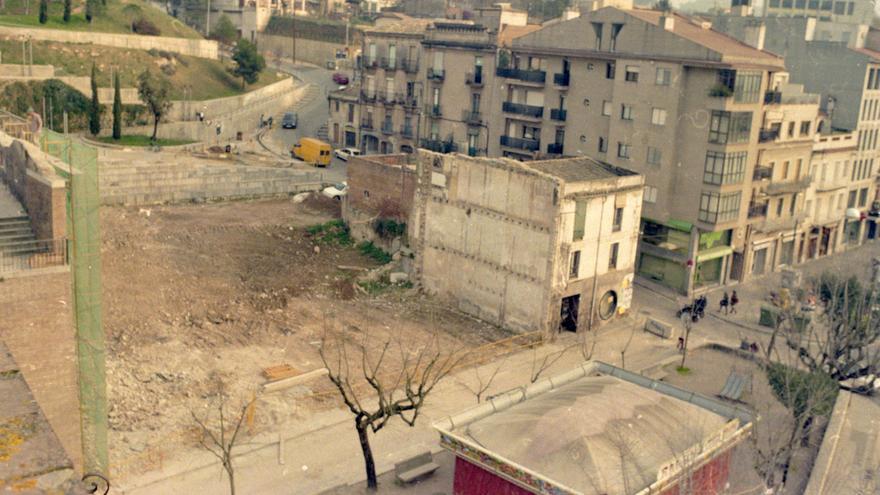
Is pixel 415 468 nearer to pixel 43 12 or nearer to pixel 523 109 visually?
pixel 523 109

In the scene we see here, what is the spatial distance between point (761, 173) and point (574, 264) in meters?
17.1

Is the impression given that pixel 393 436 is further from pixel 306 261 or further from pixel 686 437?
pixel 306 261

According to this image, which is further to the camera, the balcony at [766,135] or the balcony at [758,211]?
the balcony at [758,211]

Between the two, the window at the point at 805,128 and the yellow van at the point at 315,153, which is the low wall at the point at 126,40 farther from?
the window at the point at 805,128

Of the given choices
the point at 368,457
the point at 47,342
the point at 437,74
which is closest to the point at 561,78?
the point at 437,74

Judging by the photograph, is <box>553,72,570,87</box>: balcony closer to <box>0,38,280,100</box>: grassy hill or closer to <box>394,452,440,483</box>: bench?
<box>394,452,440,483</box>: bench

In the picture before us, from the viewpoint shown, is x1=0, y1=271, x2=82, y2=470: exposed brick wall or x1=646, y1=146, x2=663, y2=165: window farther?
x1=646, y1=146, x2=663, y2=165: window

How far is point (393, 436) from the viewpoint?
2984 centimetres

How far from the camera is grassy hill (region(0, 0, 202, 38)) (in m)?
80.9

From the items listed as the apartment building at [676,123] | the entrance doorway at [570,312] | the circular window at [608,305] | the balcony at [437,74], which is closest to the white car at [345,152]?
the balcony at [437,74]

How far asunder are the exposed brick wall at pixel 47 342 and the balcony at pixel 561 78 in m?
40.6

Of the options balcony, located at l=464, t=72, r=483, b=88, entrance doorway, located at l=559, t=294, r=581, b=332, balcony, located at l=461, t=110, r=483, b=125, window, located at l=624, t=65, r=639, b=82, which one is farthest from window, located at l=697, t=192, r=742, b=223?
balcony, located at l=464, t=72, r=483, b=88

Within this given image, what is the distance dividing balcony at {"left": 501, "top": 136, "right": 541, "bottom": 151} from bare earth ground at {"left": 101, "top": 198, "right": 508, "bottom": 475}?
13939 mm

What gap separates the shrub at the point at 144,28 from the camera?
89.1 metres
